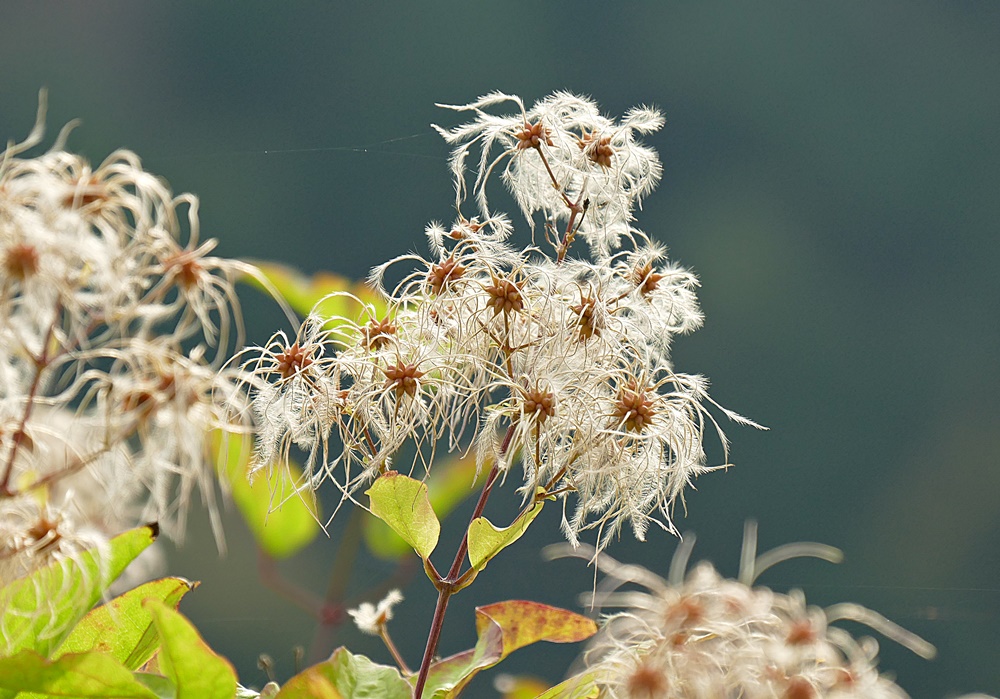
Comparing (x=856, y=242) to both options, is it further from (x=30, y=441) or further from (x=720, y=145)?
(x=30, y=441)

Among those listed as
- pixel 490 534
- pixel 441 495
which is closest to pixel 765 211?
pixel 441 495

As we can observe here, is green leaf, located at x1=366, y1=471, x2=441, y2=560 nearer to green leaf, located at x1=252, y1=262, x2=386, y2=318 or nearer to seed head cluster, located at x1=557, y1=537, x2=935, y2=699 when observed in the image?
seed head cluster, located at x1=557, y1=537, x2=935, y2=699

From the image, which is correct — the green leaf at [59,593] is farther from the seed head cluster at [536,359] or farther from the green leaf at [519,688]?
the green leaf at [519,688]

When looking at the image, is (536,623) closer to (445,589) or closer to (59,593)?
(445,589)

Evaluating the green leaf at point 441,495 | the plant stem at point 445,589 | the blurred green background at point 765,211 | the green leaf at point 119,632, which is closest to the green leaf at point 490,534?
the plant stem at point 445,589

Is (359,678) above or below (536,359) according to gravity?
below

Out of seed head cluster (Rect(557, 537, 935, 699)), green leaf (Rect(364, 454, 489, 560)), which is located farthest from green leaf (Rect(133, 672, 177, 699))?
green leaf (Rect(364, 454, 489, 560))
